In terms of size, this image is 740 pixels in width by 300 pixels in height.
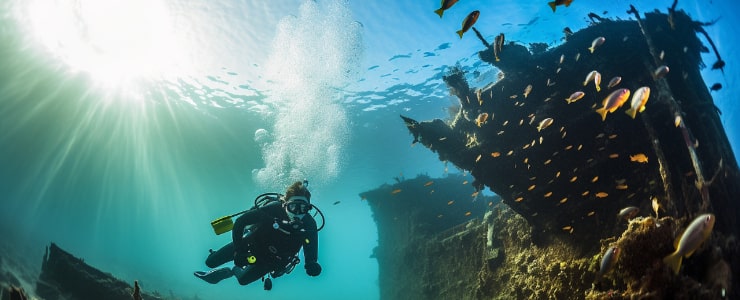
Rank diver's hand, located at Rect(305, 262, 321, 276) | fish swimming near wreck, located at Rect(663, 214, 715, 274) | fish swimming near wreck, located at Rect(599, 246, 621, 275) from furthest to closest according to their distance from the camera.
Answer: diver's hand, located at Rect(305, 262, 321, 276) → fish swimming near wreck, located at Rect(599, 246, 621, 275) → fish swimming near wreck, located at Rect(663, 214, 715, 274)

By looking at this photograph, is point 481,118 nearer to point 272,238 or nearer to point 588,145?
point 588,145

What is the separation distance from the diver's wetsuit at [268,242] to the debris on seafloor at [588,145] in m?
4.01

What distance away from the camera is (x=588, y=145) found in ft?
23.9

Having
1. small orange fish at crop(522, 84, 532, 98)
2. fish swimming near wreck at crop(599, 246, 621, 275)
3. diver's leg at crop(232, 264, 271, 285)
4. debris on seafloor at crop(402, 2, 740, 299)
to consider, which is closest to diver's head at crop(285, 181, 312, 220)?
diver's leg at crop(232, 264, 271, 285)

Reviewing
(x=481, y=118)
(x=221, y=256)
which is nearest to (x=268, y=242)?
(x=221, y=256)

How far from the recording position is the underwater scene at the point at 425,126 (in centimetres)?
588

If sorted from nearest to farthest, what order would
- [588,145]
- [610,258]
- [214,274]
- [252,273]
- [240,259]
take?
1. [610,258]
2. [252,273]
3. [240,259]
4. [588,145]
5. [214,274]

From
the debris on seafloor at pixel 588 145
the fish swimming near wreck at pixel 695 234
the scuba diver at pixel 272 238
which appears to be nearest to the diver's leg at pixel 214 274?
the scuba diver at pixel 272 238

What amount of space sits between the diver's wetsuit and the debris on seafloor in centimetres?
401

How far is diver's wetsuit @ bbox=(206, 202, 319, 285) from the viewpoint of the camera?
252 inches

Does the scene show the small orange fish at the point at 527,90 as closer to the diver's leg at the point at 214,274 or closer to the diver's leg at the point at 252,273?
the diver's leg at the point at 252,273

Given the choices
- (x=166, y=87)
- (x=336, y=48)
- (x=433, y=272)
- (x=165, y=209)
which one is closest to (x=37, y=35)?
(x=166, y=87)

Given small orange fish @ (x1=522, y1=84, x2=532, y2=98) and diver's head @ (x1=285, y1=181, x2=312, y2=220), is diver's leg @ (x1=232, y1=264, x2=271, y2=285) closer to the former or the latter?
diver's head @ (x1=285, y1=181, x2=312, y2=220)

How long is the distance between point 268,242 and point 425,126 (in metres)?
4.75
